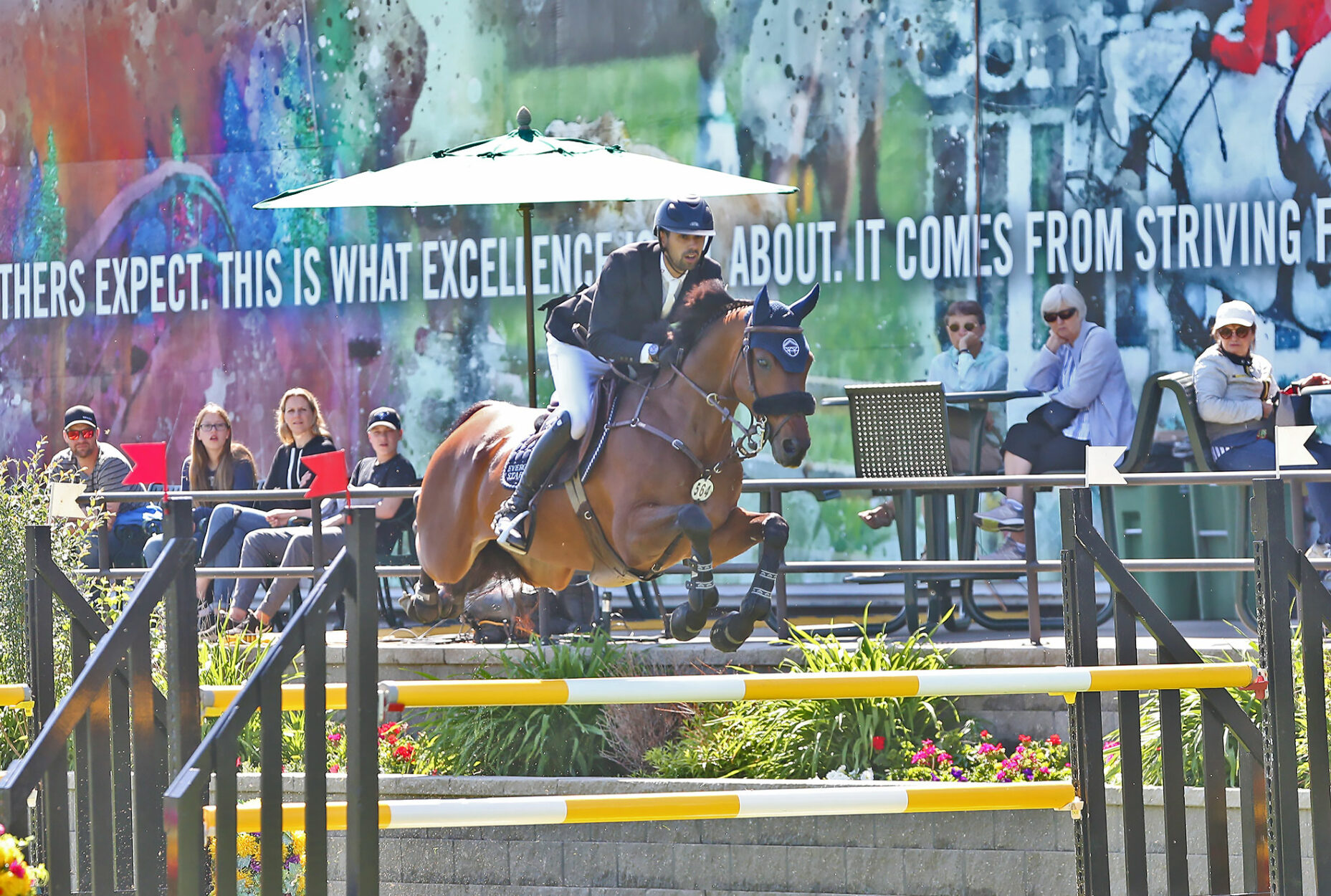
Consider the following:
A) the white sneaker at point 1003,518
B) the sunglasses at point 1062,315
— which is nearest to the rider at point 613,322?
the white sneaker at point 1003,518

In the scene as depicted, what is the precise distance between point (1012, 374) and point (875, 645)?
13.4ft

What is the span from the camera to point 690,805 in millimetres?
4312

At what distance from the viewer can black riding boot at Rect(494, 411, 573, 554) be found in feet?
24.2

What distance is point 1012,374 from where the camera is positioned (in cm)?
1135

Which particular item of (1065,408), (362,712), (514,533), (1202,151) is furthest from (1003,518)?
(362,712)

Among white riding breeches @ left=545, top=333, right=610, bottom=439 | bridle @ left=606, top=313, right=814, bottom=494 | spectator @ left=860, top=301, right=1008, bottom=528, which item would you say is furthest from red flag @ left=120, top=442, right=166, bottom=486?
spectator @ left=860, top=301, right=1008, bottom=528

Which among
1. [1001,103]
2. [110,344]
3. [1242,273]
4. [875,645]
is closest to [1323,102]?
[1242,273]

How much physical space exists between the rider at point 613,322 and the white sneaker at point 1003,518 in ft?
8.44

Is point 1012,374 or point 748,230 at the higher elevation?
point 748,230

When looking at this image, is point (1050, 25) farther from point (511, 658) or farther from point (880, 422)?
point (511, 658)

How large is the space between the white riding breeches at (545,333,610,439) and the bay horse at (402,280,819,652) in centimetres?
8

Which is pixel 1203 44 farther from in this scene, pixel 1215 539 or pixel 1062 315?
pixel 1215 539

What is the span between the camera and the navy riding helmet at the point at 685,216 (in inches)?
274

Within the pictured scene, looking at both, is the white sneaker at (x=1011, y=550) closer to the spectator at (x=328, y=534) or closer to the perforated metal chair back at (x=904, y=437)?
the perforated metal chair back at (x=904, y=437)
